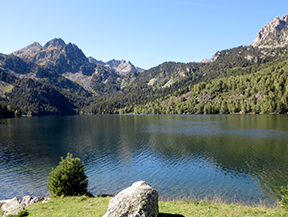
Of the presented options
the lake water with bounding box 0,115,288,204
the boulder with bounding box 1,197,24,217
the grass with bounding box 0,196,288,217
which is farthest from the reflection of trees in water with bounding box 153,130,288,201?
the boulder with bounding box 1,197,24,217

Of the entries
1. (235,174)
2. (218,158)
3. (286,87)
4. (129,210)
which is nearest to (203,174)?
(235,174)

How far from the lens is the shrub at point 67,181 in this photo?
69.8 ft

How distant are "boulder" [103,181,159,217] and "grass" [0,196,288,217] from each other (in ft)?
6.11

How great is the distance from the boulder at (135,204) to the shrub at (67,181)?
11.0 meters

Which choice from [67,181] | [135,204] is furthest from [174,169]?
[135,204]

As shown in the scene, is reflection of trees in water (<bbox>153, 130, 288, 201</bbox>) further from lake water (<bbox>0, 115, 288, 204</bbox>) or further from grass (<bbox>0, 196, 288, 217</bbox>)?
grass (<bbox>0, 196, 288, 217</bbox>)

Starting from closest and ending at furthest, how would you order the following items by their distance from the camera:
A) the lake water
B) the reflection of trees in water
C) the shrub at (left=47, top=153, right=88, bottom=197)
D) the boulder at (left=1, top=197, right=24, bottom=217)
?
the boulder at (left=1, top=197, right=24, bottom=217), the shrub at (left=47, top=153, right=88, bottom=197), the lake water, the reflection of trees in water

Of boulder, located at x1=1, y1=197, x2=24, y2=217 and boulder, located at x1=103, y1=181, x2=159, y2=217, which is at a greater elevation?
boulder, located at x1=103, y1=181, x2=159, y2=217

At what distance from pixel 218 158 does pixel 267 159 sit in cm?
995

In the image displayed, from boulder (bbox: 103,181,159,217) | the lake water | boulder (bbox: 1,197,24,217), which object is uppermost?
boulder (bbox: 103,181,159,217)

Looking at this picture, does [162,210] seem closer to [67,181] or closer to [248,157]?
[67,181]

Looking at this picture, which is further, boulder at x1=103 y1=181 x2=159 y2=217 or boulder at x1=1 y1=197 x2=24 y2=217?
boulder at x1=1 y1=197 x2=24 y2=217

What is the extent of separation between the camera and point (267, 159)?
1544 inches

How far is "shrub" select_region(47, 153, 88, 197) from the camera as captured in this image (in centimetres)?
2127
